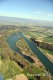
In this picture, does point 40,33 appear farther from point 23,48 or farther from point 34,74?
point 34,74

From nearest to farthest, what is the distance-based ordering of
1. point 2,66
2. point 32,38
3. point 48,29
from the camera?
point 2,66
point 48,29
point 32,38

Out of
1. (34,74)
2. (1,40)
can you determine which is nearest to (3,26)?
(1,40)

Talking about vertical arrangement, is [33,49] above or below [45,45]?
below

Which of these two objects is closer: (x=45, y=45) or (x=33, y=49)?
(x=45, y=45)

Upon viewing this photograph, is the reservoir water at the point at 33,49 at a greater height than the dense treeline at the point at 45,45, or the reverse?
the dense treeline at the point at 45,45

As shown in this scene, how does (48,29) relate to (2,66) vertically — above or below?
above

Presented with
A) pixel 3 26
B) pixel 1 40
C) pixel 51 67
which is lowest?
pixel 51 67

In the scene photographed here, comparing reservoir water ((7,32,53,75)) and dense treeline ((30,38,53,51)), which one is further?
reservoir water ((7,32,53,75))

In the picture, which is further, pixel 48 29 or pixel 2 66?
pixel 48 29

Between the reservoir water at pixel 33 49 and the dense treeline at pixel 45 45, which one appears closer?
the dense treeline at pixel 45 45

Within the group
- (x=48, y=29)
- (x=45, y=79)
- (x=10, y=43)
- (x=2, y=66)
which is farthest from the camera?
(x=10, y=43)

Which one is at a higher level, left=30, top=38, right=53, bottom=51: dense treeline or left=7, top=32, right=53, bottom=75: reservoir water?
left=30, top=38, right=53, bottom=51: dense treeline
